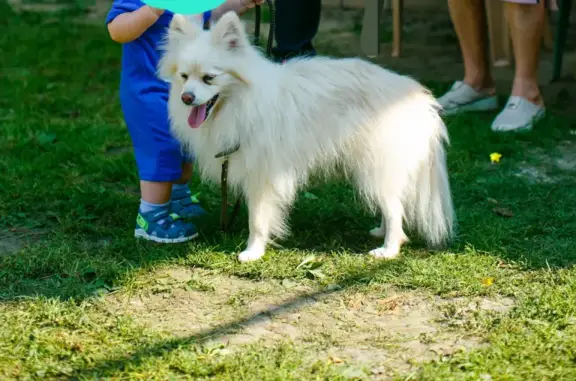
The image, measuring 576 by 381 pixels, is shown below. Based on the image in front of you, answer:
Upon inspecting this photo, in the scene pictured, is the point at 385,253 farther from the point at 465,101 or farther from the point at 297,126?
the point at 465,101

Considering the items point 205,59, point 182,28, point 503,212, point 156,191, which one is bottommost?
point 503,212

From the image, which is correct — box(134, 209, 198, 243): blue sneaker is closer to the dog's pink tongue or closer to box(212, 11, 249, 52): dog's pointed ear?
the dog's pink tongue

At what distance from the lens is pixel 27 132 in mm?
5309

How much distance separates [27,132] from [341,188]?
7.05 feet

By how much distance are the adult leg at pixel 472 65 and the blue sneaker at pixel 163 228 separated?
7.85 feet

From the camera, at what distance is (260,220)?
3523 millimetres

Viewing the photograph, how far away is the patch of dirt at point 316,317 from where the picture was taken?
279 centimetres

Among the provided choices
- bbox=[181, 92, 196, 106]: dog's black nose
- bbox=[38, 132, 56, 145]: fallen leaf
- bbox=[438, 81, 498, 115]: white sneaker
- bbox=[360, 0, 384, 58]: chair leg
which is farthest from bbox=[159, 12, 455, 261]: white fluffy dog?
bbox=[360, 0, 384, 58]: chair leg

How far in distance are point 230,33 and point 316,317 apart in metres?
1.10

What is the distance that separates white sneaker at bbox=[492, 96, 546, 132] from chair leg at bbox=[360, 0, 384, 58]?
3.96 feet

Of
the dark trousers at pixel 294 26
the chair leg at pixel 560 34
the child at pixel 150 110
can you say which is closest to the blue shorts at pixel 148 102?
the child at pixel 150 110

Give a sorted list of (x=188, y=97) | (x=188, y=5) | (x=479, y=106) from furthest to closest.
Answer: (x=479, y=106) < (x=188, y=5) < (x=188, y=97)

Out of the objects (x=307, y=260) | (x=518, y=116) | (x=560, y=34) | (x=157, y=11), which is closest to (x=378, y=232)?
(x=307, y=260)

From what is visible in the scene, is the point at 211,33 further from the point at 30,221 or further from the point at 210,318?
the point at 30,221
